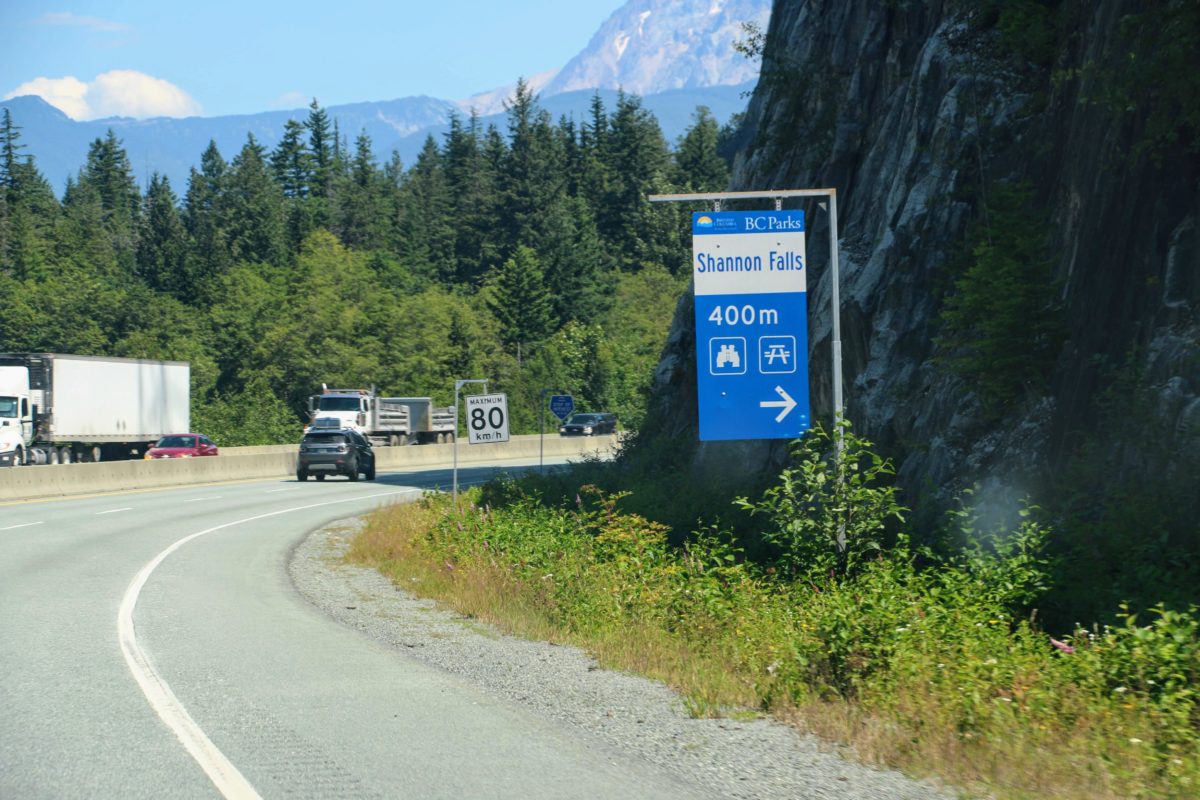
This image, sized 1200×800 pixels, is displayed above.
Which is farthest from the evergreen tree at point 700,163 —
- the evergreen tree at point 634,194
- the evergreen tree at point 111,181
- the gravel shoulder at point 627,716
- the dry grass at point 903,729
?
the dry grass at point 903,729

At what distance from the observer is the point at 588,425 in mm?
80375

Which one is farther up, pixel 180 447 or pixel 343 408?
pixel 343 408

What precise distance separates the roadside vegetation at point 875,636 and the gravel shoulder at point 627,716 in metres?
0.27

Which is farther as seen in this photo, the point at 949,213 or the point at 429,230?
the point at 429,230

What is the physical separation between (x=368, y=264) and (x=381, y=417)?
69.5 metres

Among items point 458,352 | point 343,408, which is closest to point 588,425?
point 343,408

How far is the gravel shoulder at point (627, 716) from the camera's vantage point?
24.2 ft

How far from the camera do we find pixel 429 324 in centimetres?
10494

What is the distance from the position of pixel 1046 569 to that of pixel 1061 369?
5.79 meters

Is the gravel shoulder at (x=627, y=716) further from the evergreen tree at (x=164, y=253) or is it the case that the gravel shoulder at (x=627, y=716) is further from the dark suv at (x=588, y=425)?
the evergreen tree at (x=164, y=253)

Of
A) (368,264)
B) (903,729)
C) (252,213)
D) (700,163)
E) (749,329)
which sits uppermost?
(700,163)

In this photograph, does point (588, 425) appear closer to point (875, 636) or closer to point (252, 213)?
point (875, 636)

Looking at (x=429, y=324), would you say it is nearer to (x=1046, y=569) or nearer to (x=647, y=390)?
(x=647, y=390)

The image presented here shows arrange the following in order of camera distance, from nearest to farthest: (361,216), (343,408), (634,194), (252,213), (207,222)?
(343,408), (207,222), (252,213), (361,216), (634,194)
